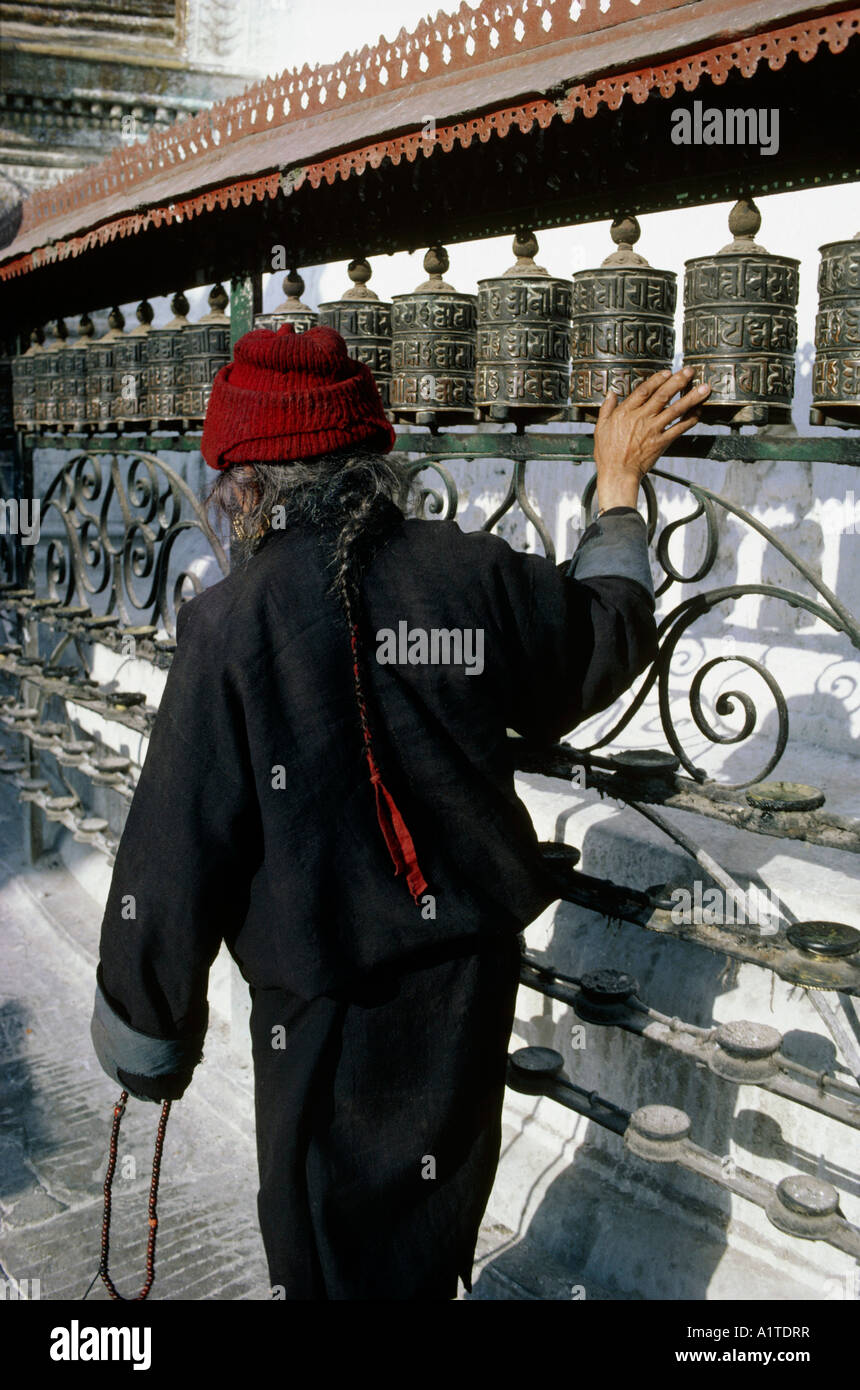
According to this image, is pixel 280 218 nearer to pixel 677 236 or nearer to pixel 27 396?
pixel 27 396

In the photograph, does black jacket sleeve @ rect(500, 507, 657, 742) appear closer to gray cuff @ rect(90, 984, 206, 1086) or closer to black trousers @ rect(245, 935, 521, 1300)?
black trousers @ rect(245, 935, 521, 1300)

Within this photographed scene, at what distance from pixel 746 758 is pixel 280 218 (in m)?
3.01

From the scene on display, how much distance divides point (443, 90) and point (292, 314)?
867mm

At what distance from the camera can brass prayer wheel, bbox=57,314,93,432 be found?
204 inches

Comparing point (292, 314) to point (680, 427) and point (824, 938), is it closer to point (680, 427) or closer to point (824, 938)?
point (680, 427)

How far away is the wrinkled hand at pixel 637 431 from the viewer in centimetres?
225

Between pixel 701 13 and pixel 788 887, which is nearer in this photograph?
pixel 701 13

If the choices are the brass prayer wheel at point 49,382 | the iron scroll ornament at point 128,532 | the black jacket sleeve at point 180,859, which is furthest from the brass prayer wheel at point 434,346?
the brass prayer wheel at point 49,382

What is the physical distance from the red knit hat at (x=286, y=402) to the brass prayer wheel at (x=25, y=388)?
4.22 metres

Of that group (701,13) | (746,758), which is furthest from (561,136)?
(746,758)

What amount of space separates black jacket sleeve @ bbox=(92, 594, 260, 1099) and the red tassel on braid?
19 centimetres

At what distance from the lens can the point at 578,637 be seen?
1943 millimetres

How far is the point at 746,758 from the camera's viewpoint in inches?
201

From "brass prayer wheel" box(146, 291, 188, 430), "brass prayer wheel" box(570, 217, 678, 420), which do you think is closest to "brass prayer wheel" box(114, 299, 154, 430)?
"brass prayer wheel" box(146, 291, 188, 430)
